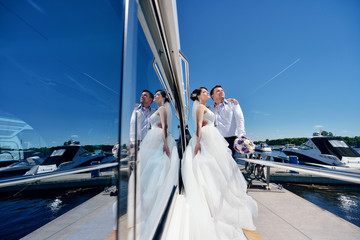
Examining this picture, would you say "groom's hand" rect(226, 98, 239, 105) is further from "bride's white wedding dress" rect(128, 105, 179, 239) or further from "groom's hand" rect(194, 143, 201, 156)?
"bride's white wedding dress" rect(128, 105, 179, 239)

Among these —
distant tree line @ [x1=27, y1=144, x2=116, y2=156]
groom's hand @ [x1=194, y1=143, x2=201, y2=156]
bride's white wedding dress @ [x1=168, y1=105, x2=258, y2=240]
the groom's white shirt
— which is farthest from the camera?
the groom's white shirt

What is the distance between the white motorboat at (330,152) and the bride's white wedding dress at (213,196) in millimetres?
13658

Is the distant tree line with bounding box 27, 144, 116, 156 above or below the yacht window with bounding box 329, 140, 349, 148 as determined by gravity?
above

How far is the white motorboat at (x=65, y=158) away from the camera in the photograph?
327 millimetres

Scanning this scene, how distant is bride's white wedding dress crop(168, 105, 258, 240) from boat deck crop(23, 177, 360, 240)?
23cm

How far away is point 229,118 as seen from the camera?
2.52 metres

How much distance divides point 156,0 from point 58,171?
111 centimetres

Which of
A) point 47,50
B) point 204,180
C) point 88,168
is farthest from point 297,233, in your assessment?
point 47,50

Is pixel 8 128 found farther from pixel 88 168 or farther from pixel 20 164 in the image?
pixel 88 168

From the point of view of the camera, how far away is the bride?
132 centimetres

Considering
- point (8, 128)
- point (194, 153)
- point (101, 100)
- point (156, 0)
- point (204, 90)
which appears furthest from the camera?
point (204, 90)

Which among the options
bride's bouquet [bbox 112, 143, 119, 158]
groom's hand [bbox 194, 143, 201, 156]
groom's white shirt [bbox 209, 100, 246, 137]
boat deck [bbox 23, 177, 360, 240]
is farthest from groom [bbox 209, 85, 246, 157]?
bride's bouquet [bbox 112, 143, 119, 158]

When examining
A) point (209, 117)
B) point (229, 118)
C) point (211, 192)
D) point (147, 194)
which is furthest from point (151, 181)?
point (229, 118)

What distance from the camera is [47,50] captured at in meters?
0.39
